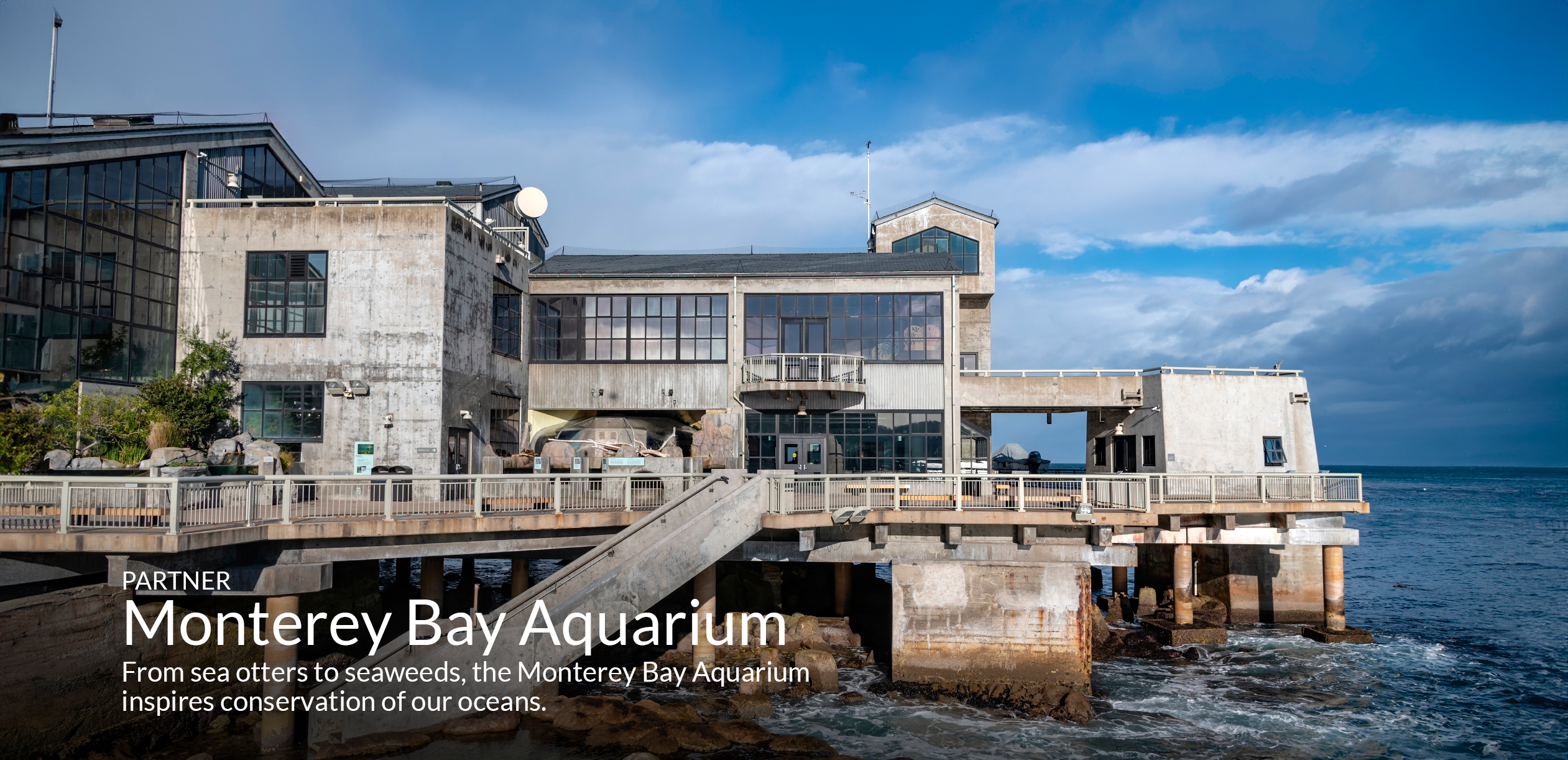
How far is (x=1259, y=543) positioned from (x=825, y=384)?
14637 mm

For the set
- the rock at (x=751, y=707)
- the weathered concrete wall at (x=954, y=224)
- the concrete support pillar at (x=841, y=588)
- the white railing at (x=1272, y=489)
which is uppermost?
the weathered concrete wall at (x=954, y=224)

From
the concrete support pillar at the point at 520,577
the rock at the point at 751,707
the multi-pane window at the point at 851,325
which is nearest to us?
the rock at the point at 751,707

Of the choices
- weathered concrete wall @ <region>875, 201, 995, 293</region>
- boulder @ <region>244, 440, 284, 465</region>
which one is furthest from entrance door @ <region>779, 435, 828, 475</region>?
boulder @ <region>244, 440, 284, 465</region>

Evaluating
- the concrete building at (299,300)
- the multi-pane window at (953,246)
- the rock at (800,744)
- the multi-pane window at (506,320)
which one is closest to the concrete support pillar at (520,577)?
the concrete building at (299,300)

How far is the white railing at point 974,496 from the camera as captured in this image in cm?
2148

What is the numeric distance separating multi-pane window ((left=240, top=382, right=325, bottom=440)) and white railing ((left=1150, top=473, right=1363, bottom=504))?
24.5 m

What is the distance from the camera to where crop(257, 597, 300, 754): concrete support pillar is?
664 inches

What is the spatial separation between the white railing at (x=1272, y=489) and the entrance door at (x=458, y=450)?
20547 mm

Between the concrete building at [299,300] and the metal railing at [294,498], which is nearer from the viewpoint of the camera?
the metal railing at [294,498]

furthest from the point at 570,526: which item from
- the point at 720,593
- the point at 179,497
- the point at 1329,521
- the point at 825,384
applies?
the point at 1329,521

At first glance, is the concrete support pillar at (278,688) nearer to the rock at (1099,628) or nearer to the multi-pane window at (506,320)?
the multi-pane window at (506,320)

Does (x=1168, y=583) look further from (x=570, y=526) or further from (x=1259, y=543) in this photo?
(x=570, y=526)

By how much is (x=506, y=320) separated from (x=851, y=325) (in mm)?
12836

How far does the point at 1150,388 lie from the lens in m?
33.9
